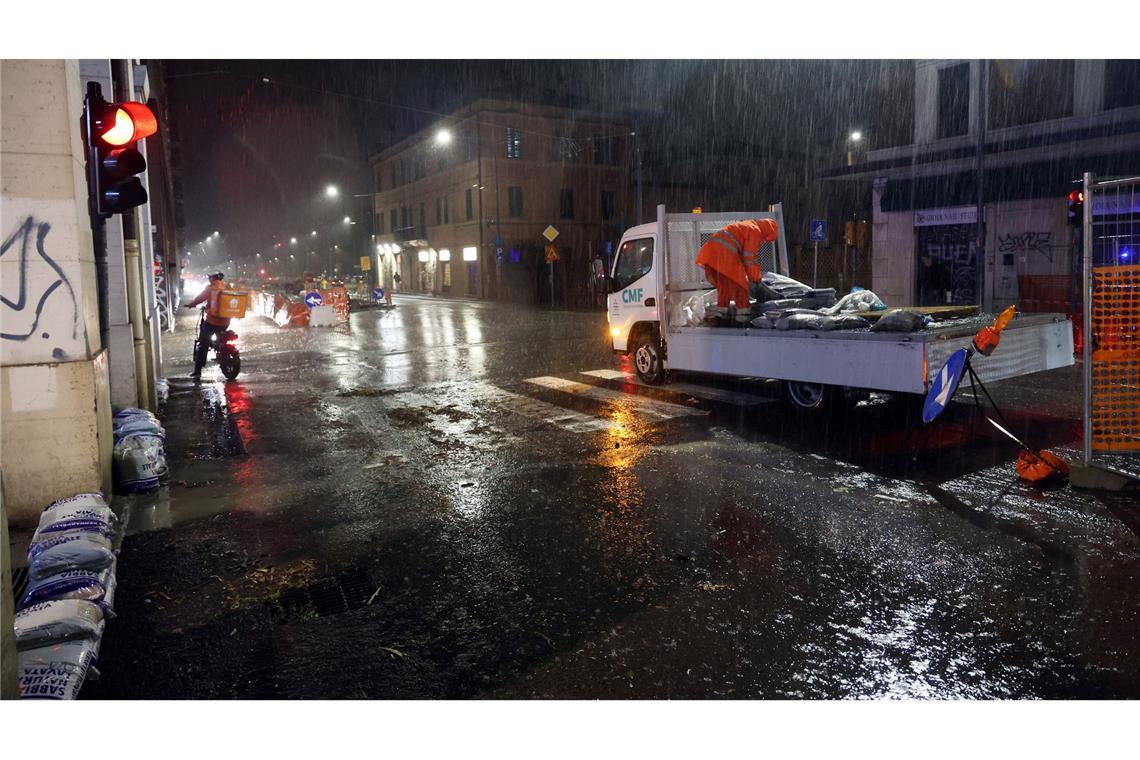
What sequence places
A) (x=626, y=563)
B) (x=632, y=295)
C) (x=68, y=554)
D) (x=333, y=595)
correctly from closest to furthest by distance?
Answer: 1. (x=68, y=554)
2. (x=333, y=595)
3. (x=626, y=563)
4. (x=632, y=295)

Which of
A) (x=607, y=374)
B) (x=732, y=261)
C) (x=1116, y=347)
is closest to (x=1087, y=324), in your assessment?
(x=1116, y=347)

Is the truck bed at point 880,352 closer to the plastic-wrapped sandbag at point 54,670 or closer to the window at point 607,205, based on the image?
the plastic-wrapped sandbag at point 54,670

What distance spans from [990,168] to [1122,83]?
333 centimetres

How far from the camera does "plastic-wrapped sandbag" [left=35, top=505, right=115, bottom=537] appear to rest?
15.5ft

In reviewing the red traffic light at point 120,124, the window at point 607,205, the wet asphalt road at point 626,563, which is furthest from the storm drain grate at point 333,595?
the window at point 607,205

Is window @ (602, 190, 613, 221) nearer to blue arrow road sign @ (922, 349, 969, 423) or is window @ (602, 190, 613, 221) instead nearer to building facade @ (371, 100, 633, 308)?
building facade @ (371, 100, 633, 308)

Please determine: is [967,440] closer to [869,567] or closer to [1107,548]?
[1107,548]

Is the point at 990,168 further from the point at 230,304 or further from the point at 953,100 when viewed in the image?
the point at 230,304

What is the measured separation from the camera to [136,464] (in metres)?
6.63

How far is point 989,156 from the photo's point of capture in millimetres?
20375

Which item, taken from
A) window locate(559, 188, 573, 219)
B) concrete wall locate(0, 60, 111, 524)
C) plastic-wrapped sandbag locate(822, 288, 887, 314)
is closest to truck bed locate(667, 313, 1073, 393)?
plastic-wrapped sandbag locate(822, 288, 887, 314)

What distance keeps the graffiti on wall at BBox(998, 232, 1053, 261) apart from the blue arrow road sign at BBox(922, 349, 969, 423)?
56.5 feet

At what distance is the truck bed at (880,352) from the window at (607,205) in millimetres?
39266

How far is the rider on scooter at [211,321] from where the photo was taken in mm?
12906
